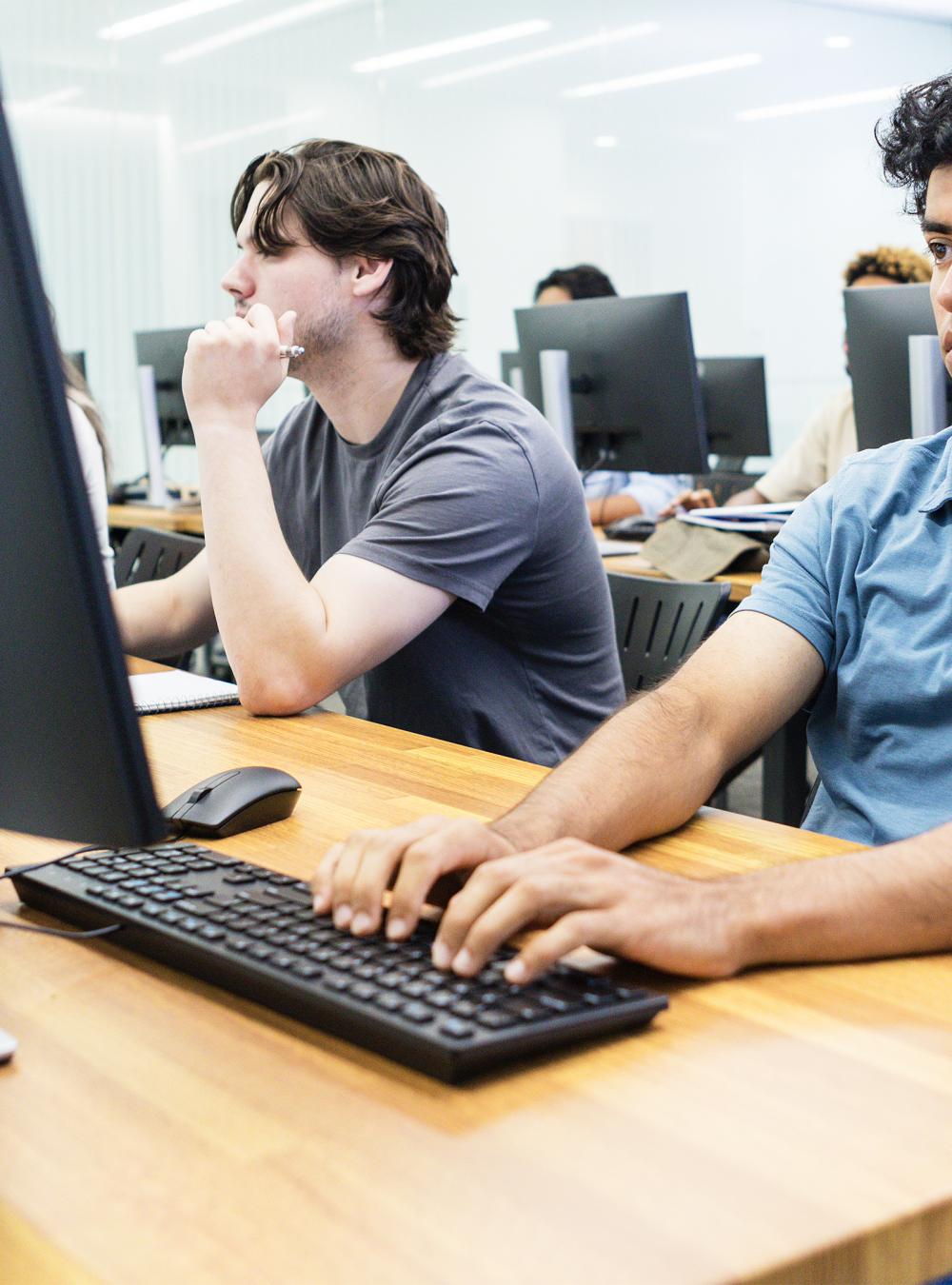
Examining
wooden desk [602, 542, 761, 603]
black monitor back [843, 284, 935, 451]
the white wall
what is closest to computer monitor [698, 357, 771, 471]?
wooden desk [602, 542, 761, 603]

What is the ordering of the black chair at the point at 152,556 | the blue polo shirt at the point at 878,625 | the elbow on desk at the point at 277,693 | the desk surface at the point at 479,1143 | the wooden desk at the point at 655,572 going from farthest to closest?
the wooden desk at the point at 655,572 < the black chair at the point at 152,556 < the elbow on desk at the point at 277,693 < the blue polo shirt at the point at 878,625 < the desk surface at the point at 479,1143

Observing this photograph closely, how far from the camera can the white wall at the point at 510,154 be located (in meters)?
5.53

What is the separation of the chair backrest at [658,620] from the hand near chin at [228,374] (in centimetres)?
58

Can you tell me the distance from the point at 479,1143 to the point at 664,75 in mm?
6365

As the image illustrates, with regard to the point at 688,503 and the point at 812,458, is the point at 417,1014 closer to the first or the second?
the point at 688,503

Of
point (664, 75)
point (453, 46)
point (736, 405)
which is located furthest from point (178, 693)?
point (664, 75)

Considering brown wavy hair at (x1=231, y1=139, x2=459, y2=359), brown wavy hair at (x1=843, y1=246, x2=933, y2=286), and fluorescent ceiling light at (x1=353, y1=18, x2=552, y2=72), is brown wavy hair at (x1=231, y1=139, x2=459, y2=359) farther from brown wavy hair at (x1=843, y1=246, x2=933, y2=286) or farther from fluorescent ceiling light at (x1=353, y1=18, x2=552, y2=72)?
fluorescent ceiling light at (x1=353, y1=18, x2=552, y2=72)

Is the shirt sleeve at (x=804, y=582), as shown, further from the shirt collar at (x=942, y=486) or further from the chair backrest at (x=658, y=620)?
the chair backrest at (x=658, y=620)

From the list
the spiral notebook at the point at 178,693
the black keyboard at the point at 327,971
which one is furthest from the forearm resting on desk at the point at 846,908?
the spiral notebook at the point at 178,693

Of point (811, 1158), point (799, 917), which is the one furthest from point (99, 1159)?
point (799, 917)

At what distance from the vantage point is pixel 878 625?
4.19 ft

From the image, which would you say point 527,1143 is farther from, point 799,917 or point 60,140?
point 60,140

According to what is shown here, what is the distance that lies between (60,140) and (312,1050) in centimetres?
541

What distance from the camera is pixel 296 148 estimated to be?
1954 millimetres
